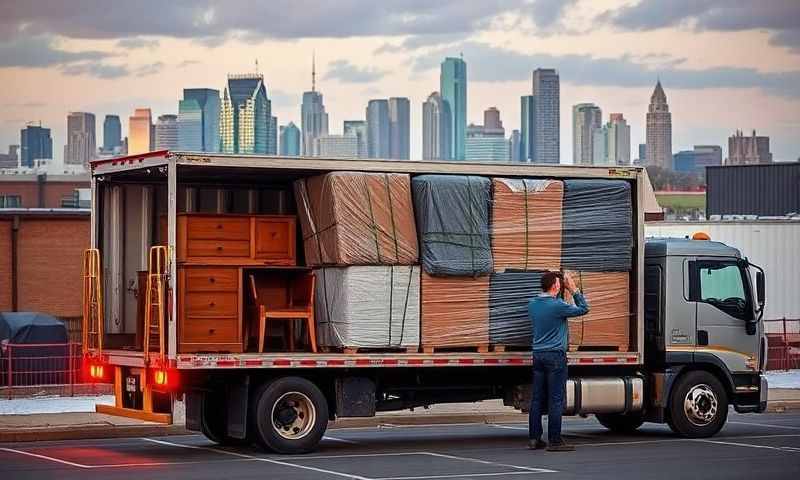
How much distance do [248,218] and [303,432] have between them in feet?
8.06

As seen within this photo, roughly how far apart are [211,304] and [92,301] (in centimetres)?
197

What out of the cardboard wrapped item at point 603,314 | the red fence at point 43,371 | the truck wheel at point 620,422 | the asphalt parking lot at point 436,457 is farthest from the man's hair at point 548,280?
Result: the red fence at point 43,371

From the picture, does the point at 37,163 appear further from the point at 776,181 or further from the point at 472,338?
the point at 472,338

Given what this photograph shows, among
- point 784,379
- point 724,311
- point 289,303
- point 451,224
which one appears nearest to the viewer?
point 451,224

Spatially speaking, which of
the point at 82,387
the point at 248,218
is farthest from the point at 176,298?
the point at 82,387

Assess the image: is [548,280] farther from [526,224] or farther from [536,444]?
[536,444]

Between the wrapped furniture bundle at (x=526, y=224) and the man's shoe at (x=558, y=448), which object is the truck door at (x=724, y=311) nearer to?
the wrapped furniture bundle at (x=526, y=224)

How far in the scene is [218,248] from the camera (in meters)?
16.3

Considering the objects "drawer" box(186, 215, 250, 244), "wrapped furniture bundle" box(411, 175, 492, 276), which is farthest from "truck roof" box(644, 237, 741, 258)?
"drawer" box(186, 215, 250, 244)

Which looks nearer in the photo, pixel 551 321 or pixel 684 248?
pixel 551 321

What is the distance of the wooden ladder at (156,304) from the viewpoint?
15.7 meters

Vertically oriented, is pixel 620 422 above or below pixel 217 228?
below

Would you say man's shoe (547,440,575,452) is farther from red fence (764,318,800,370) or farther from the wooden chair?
red fence (764,318,800,370)

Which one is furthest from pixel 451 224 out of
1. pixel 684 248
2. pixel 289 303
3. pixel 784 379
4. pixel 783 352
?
pixel 783 352
